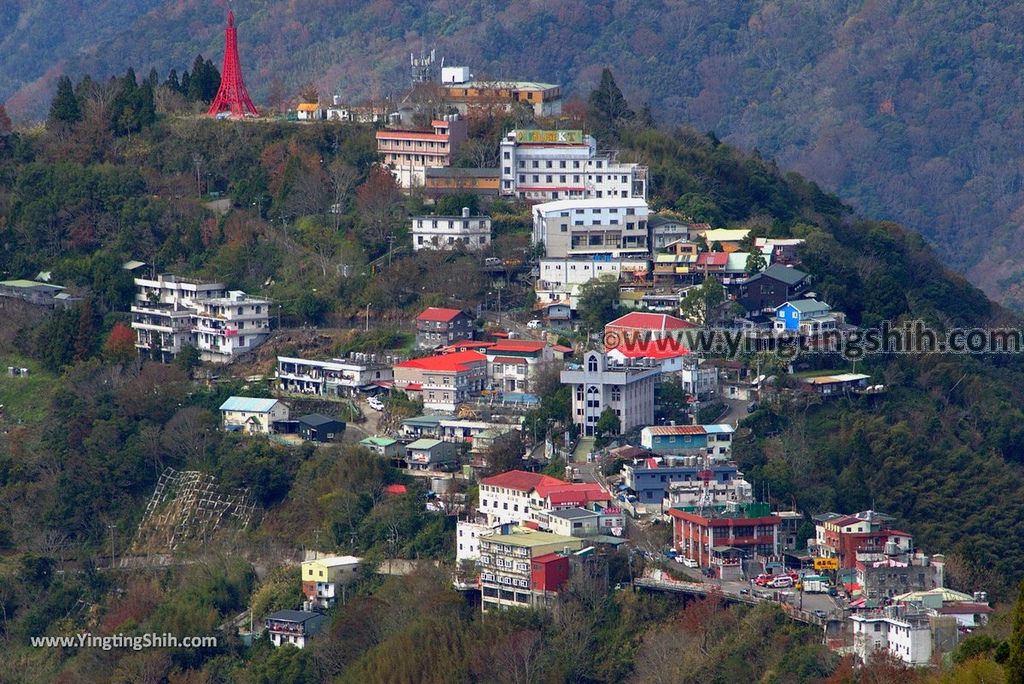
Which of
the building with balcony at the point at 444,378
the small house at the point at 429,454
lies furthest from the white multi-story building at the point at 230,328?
the small house at the point at 429,454

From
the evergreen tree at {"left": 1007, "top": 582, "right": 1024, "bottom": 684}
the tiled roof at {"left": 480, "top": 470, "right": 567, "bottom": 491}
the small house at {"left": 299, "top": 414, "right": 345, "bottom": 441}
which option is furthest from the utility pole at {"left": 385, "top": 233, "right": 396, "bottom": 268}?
the evergreen tree at {"left": 1007, "top": 582, "right": 1024, "bottom": 684}

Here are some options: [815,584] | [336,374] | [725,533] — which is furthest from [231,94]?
[815,584]

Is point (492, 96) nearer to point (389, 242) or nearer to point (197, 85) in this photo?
point (389, 242)

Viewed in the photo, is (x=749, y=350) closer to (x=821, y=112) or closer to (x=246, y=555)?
(x=246, y=555)

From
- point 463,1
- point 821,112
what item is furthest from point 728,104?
point 463,1

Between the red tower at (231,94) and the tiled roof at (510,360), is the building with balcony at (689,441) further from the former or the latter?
the red tower at (231,94)

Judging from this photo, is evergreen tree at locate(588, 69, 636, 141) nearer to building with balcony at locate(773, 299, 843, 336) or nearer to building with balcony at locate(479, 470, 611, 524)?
building with balcony at locate(773, 299, 843, 336)
